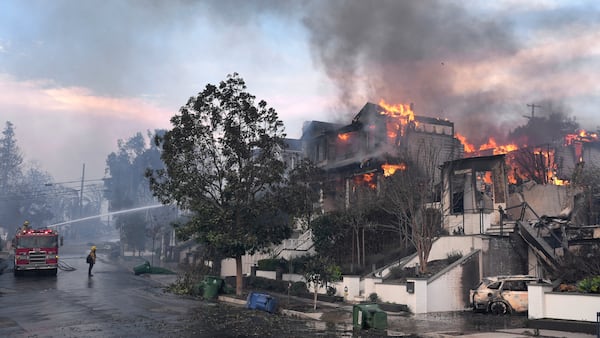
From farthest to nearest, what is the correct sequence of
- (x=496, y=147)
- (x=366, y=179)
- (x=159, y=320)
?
(x=496, y=147) → (x=366, y=179) → (x=159, y=320)

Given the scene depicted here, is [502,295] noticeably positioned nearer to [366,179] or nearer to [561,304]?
[561,304]

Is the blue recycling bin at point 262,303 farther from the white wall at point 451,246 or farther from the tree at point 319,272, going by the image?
the white wall at point 451,246

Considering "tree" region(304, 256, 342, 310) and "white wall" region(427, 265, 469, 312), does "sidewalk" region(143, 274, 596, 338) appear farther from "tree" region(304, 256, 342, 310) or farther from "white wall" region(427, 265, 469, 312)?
"white wall" region(427, 265, 469, 312)

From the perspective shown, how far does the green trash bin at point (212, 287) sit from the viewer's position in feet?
84.8

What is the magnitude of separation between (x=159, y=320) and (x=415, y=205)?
13.8m

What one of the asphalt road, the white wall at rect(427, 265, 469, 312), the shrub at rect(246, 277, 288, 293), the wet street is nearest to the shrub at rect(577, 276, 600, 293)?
the wet street

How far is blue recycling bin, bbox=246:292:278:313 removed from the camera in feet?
67.8

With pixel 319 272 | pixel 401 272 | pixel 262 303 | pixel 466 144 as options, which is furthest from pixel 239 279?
pixel 466 144

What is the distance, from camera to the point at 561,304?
1650cm

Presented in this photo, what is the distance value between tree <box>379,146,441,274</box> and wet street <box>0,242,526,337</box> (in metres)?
4.27

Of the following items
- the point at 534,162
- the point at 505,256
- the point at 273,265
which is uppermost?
the point at 534,162

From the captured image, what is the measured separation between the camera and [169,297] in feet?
84.2

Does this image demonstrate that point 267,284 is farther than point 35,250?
No

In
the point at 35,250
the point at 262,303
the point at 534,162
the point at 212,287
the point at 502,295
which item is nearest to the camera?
the point at 502,295
